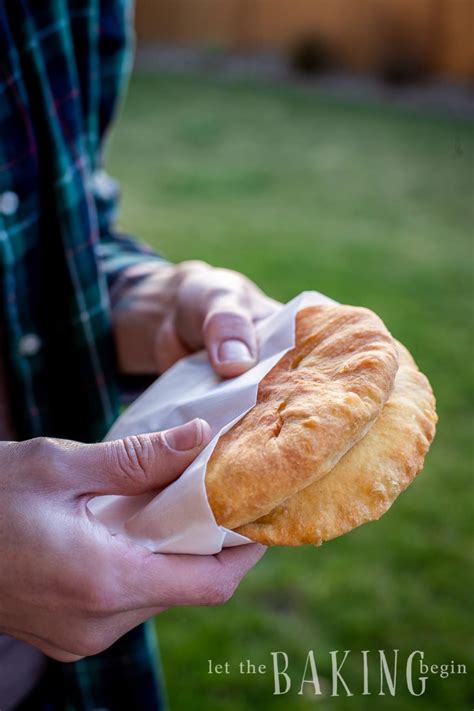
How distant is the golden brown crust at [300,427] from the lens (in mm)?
1256

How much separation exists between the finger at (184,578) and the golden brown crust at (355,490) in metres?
0.07

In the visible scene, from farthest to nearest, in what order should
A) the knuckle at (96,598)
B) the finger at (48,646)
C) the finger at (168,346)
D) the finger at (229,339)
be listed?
the finger at (168,346) < the finger at (229,339) < the finger at (48,646) < the knuckle at (96,598)

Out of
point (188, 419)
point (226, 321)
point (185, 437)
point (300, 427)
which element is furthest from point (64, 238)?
point (300, 427)

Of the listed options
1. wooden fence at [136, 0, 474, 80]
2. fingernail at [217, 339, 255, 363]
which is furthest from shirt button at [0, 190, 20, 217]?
wooden fence at [136, 0, 474, 80]

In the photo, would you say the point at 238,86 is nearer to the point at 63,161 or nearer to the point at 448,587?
the point at 448,587

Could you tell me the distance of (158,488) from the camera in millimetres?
1345

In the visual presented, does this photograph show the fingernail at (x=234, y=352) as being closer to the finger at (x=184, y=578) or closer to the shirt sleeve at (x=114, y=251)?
the finger at (x=184, y=578)

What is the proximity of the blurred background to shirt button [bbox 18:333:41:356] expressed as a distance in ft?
6.25

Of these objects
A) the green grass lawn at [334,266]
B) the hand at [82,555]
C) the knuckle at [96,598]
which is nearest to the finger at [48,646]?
the hand at [82,555]

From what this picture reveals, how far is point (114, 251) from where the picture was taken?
2172 mm

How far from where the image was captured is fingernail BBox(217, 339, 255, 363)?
155 centimetres

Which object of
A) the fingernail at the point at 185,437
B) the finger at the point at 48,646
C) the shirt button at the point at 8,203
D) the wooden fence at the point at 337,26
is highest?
the shirt button at the point at 8,203

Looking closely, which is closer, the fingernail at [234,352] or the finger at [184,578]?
the finger at [184,578]

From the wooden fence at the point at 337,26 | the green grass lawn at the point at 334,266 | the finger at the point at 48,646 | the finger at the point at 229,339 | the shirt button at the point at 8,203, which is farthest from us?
the wooden fence at the point at 337,26
